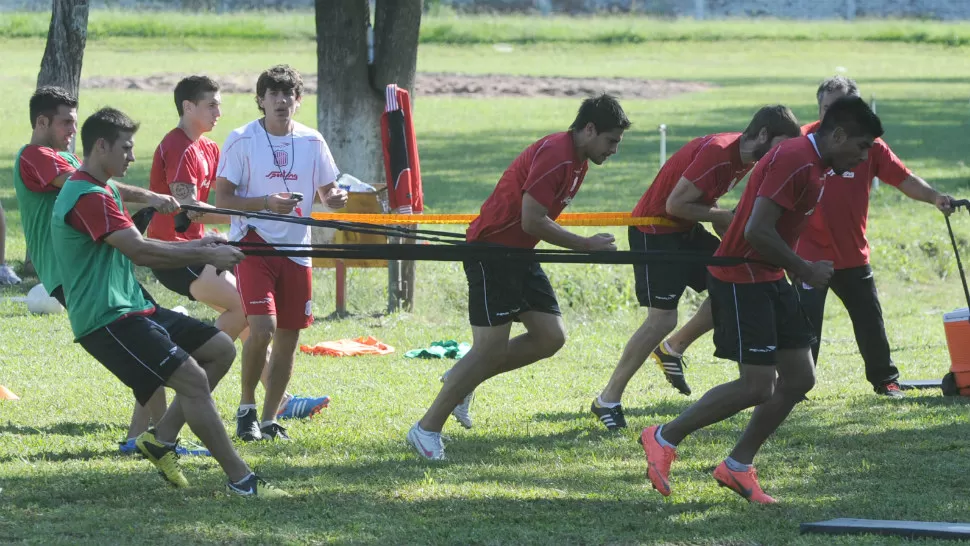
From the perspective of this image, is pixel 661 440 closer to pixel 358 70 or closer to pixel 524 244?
pixel 524 244

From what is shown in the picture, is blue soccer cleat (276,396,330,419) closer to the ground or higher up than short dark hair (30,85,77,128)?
closer to the ground

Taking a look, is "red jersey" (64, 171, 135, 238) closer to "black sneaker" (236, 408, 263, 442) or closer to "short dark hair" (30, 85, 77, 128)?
"short dark hair" (30, 85, 77, 128)

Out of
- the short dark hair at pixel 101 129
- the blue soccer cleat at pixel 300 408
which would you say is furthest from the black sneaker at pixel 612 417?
the short dark hair at pixel 101 129

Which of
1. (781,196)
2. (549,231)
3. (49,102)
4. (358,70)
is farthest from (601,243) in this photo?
(358,70)

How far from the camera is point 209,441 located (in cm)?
602

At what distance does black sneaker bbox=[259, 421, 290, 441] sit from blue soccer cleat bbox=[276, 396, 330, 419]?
589mm

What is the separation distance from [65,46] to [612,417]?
7364 mm

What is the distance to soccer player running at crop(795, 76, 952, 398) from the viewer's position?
8.45 metres

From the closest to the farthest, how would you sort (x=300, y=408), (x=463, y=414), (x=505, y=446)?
(x=505, y=446)
(x=463, y=414)
(x=300, y=408)

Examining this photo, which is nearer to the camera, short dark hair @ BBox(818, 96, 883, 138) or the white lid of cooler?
short dark hair @ BBox(818, 96, 883, 138)

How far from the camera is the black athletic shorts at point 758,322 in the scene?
20.2 feet

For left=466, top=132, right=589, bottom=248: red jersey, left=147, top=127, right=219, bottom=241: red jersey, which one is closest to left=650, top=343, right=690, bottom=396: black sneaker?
left=466, top=132, right=589, bottom=248: red jersey

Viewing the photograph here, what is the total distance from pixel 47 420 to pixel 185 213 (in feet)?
5.87

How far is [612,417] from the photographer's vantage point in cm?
788
